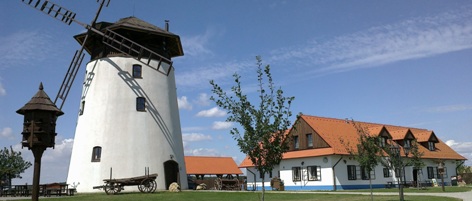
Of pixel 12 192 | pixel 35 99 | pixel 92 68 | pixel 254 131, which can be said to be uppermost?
→ pixel 92 68

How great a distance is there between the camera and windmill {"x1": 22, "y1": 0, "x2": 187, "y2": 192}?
2656 cm

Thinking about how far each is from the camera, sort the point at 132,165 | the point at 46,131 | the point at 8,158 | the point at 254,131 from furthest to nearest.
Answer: the point at 8,158 → the point at 132,165 → the point at 254,131 → the point at 46,131

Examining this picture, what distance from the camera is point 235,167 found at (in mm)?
51375

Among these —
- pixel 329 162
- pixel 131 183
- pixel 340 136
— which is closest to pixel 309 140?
pixel 340 136

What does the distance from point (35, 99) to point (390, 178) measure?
106 feet

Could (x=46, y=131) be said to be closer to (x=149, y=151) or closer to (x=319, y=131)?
(x=149, y=151)

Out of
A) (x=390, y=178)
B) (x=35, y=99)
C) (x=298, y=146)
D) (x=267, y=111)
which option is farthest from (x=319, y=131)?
(x=35, y=99)

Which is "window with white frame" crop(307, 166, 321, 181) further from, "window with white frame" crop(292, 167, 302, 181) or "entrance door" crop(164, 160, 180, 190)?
"entrance door" crop(164, 160, 180, 190)

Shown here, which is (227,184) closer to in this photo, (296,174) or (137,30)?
(296,174)

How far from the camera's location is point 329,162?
3322 cm

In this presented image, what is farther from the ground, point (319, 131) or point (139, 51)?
point (139, 51)

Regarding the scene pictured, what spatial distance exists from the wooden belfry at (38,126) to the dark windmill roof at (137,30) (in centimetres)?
1552

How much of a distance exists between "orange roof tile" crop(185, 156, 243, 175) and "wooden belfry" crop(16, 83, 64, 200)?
1318 inches

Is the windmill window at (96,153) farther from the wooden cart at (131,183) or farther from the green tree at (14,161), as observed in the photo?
the green tree at (14,161)
